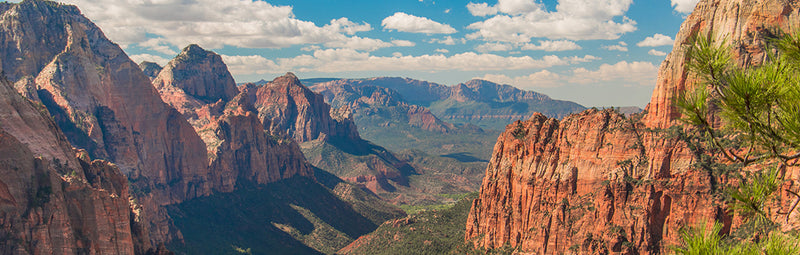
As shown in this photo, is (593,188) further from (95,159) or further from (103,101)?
(103,101)

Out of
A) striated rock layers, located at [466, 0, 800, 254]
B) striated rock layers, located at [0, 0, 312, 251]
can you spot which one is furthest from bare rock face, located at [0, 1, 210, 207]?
striated rock layers, located at [466, 0, 800, 254]

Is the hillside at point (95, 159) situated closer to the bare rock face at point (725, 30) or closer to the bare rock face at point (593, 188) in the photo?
the bare rock face at point (593, 188)

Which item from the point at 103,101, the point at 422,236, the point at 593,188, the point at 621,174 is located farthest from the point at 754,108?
the point at 103,101

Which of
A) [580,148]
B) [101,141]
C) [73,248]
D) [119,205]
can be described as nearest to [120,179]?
[119,205]

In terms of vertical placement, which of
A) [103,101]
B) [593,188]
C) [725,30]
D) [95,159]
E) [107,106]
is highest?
[725,30]

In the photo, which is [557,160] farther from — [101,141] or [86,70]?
[86,70]

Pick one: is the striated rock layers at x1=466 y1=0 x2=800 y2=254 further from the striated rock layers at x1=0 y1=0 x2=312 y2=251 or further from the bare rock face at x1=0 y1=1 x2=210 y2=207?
the bare rock face at x1=0 y1=1 x2=210 y2=207
